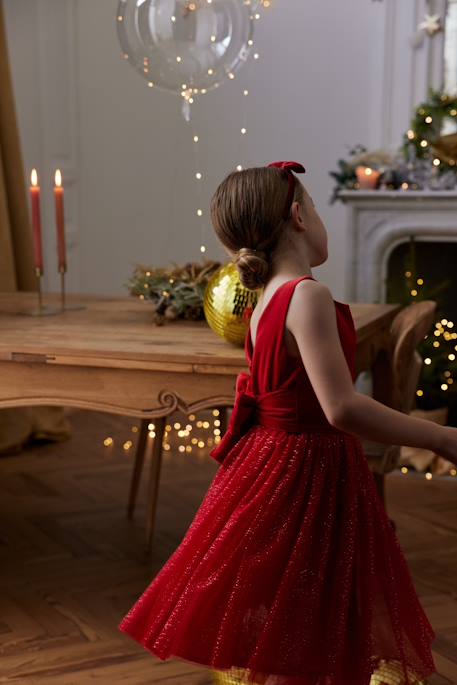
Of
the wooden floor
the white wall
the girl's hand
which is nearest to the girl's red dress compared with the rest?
the girl's hand

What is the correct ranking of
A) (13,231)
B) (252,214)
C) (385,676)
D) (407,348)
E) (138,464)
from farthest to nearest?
(13,231) → (138,464) → (407,348) → (385,676) → (252,214)

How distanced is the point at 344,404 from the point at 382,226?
111 inches

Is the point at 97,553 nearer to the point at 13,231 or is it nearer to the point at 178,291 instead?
the point at 178,291

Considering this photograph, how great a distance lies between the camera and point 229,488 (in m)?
1.86

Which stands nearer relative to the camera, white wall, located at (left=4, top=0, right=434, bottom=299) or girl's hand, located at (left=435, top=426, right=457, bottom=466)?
girl's hand, located at (left=435, top=426, right=457, bottom=466)

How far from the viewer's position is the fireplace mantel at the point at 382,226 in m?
4.23

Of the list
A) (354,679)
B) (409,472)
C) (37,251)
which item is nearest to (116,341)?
(37,251)

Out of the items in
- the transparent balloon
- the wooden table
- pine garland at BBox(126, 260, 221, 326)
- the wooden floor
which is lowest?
the wooden floor

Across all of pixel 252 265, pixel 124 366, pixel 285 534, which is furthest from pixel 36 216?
pixel 285 534

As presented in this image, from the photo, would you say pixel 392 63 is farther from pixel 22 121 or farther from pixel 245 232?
pixel 245 232

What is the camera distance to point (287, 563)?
1768mm

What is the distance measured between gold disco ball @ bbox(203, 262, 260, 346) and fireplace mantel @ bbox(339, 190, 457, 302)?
208 centimetres

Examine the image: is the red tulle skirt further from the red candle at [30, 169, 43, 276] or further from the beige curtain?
the beige curtain

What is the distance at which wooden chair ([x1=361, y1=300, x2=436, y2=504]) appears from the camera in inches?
108
